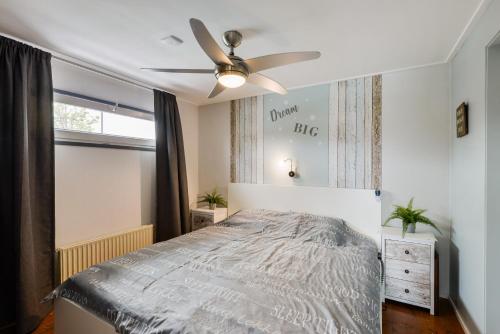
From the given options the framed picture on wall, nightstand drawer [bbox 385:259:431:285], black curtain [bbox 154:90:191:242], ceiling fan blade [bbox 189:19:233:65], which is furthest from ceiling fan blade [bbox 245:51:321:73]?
nightstand drawer [bbox 385:259:431:285]

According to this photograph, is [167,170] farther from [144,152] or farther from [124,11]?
[124,11]

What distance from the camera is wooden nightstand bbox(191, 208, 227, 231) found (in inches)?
137

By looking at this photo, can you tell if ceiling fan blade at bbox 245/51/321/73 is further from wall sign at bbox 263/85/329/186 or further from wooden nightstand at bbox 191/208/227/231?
wooden nightstand at bbox 191/208/227/231

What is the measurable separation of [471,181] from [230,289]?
2.02 metres

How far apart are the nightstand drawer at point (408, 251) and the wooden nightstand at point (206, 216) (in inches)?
83.6

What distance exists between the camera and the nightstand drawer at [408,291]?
224cm

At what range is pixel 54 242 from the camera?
2.23 meters

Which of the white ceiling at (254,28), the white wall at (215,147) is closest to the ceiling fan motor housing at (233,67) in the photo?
the white ceiling at (254,28)

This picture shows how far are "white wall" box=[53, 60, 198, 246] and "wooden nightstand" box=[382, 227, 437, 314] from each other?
2848 millimetres

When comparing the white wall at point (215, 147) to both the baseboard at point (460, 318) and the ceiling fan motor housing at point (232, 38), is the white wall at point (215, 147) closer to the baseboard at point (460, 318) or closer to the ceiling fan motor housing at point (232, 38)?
the ceiling fan motor housing at point (232, 38)

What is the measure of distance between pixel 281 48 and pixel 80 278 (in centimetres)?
234

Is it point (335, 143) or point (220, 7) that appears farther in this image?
point (335, 143)

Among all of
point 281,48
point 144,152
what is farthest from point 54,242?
point 281,48

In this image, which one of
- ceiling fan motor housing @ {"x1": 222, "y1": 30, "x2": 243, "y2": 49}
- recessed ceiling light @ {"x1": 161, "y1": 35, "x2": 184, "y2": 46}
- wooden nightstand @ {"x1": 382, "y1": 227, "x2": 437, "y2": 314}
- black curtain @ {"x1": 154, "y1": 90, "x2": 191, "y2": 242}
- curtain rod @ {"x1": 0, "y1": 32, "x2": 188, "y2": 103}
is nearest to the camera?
ceiling fan motor housing @ {"x1": 222, "y1": 30, "x2": 243, "y2": 49}
